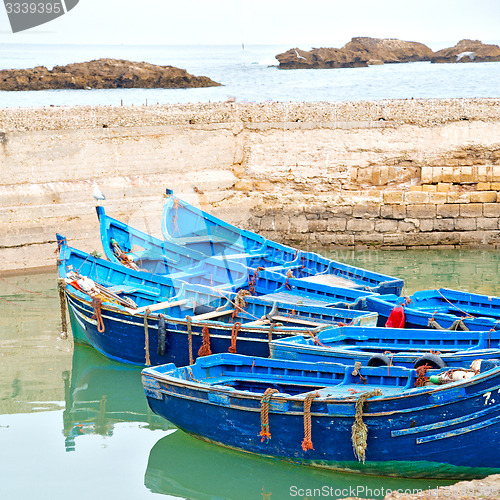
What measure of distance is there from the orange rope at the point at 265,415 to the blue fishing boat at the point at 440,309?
2674mm

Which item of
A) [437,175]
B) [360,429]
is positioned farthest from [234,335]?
[437,175]

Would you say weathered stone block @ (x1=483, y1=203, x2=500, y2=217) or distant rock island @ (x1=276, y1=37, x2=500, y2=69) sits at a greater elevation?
distant rock island @ (x1=276, y1=37, x2=500, y2=69)

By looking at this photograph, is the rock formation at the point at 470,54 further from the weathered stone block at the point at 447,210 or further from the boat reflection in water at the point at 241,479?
the boat reflection in water at the point at 241,479

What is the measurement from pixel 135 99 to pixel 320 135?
1855 cm

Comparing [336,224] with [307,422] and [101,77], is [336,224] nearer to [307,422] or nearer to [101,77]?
[307,422]

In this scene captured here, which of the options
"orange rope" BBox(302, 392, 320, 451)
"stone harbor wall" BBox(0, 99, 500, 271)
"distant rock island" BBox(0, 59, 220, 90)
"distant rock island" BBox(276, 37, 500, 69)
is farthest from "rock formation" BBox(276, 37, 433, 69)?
"orange rope" BBox(302, 392, 320, 451)

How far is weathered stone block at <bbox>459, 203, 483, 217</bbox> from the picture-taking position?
51.5 ft

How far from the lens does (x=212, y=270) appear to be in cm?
1153

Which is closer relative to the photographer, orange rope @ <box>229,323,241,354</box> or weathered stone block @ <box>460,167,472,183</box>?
orange rope @ <box>229,323,241,354</box>

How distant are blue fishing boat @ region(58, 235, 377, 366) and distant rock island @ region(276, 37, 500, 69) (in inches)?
1806

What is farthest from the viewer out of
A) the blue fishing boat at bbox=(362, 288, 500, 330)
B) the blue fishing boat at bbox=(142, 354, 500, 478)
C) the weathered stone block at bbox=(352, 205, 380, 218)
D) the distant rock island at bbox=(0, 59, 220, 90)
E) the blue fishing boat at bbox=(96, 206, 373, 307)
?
the distant rock island at bbox=(0, 59, 220, 90)

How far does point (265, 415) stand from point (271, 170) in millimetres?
10176

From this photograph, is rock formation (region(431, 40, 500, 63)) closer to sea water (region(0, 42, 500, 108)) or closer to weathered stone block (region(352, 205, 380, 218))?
sea water (region(0, 42, 500, 108))

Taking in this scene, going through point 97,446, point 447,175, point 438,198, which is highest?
point 447,175
